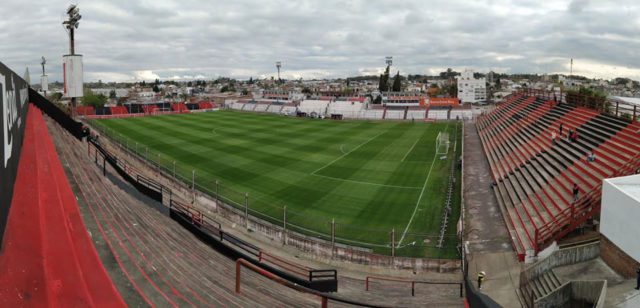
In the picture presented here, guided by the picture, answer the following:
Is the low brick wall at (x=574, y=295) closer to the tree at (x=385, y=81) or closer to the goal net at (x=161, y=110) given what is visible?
the goal net at (x=161, y=110)

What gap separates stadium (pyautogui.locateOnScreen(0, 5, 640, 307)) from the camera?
5672mm

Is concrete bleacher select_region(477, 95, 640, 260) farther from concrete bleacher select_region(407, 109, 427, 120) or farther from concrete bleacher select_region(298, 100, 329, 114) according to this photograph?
concrete bleacher select_region(298, 100, 329, 114)

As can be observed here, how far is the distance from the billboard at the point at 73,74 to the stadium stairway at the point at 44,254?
2393cm

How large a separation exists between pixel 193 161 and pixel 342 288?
21079mm

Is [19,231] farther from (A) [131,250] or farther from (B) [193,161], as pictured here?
(B) [193,161]

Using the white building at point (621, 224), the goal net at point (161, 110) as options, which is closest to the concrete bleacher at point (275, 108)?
the goal net at point (161, 110)

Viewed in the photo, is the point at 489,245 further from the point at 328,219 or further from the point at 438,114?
the point at 438,114

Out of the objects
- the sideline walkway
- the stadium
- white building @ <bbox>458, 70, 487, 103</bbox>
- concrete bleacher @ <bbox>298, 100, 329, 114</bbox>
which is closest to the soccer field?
the stadium

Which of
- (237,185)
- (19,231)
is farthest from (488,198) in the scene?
(19,231)

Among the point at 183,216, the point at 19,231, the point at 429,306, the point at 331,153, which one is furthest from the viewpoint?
the point at 331,153

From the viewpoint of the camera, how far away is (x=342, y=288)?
13.1 metres

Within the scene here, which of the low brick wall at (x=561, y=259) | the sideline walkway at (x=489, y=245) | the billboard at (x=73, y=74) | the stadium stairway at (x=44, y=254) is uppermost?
the billboard at (x=73, y=74)

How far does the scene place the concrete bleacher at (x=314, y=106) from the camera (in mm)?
77662

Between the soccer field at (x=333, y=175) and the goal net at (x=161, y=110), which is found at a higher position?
the goal net at (x=161, y=110)
